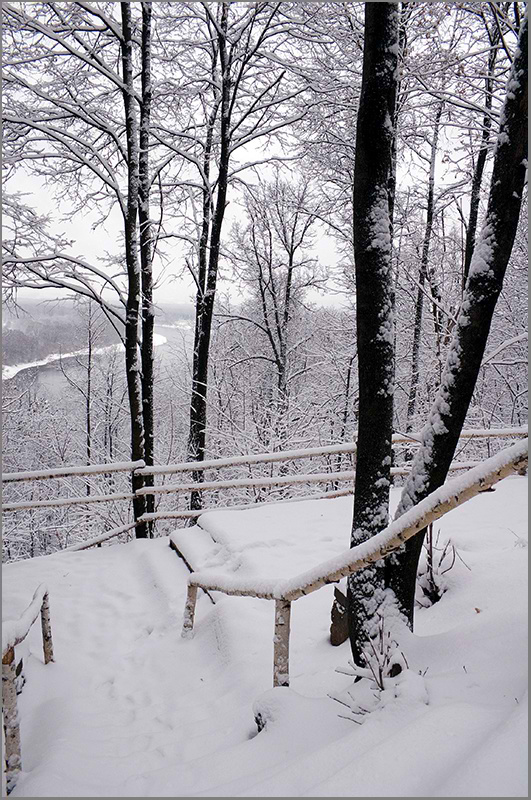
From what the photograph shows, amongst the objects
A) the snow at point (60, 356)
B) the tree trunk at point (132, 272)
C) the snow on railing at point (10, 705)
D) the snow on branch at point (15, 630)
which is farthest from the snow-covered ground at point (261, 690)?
the snow at point (60, 356)

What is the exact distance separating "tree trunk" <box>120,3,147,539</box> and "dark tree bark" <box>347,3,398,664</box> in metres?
5.09

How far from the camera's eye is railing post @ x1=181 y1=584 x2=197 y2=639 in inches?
166

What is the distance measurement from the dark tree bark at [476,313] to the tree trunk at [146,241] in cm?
566

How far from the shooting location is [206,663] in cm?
384

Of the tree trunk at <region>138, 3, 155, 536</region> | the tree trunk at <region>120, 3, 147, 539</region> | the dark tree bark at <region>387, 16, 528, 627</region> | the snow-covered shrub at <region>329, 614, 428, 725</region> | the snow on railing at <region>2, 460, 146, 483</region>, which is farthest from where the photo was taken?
the tree trunk at <region>138, 3, 155, 536</region>

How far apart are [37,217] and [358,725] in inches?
299

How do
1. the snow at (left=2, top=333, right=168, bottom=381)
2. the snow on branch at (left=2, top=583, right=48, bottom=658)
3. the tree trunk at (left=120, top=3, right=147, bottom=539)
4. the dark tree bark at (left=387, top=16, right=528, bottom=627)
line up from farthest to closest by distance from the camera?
1. the snow at (left=2, top=333, right=168, bottom=381)
2. the tree trunk at (left=120, top=3, right=147, bottom=539)
3. the dark tree bark at (left=387, top=16, right=528, bottom=627)
4. the snow on branch at (left=2, top=583, right=48, bottom=658)

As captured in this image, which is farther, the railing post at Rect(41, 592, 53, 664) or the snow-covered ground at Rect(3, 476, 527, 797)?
the railing post at Rect(41, 592, 53, 664)

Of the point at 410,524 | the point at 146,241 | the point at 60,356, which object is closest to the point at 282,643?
the point at 410,524

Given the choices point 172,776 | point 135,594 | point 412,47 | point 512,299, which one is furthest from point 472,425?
point 172,776

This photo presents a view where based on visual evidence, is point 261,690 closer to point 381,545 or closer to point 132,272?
point 381,545

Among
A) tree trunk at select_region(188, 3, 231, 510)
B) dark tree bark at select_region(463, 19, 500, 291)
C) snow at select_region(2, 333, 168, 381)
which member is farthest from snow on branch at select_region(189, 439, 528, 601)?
snow at select_region(2, 333, 168, 381)

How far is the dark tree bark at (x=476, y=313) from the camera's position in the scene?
2594 millimetres

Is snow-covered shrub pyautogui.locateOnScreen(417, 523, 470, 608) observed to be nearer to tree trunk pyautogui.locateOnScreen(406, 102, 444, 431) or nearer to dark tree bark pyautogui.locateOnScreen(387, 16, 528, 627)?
dark tree bark pyautogui.locateOnScreen(387, 16, 528, 627)
